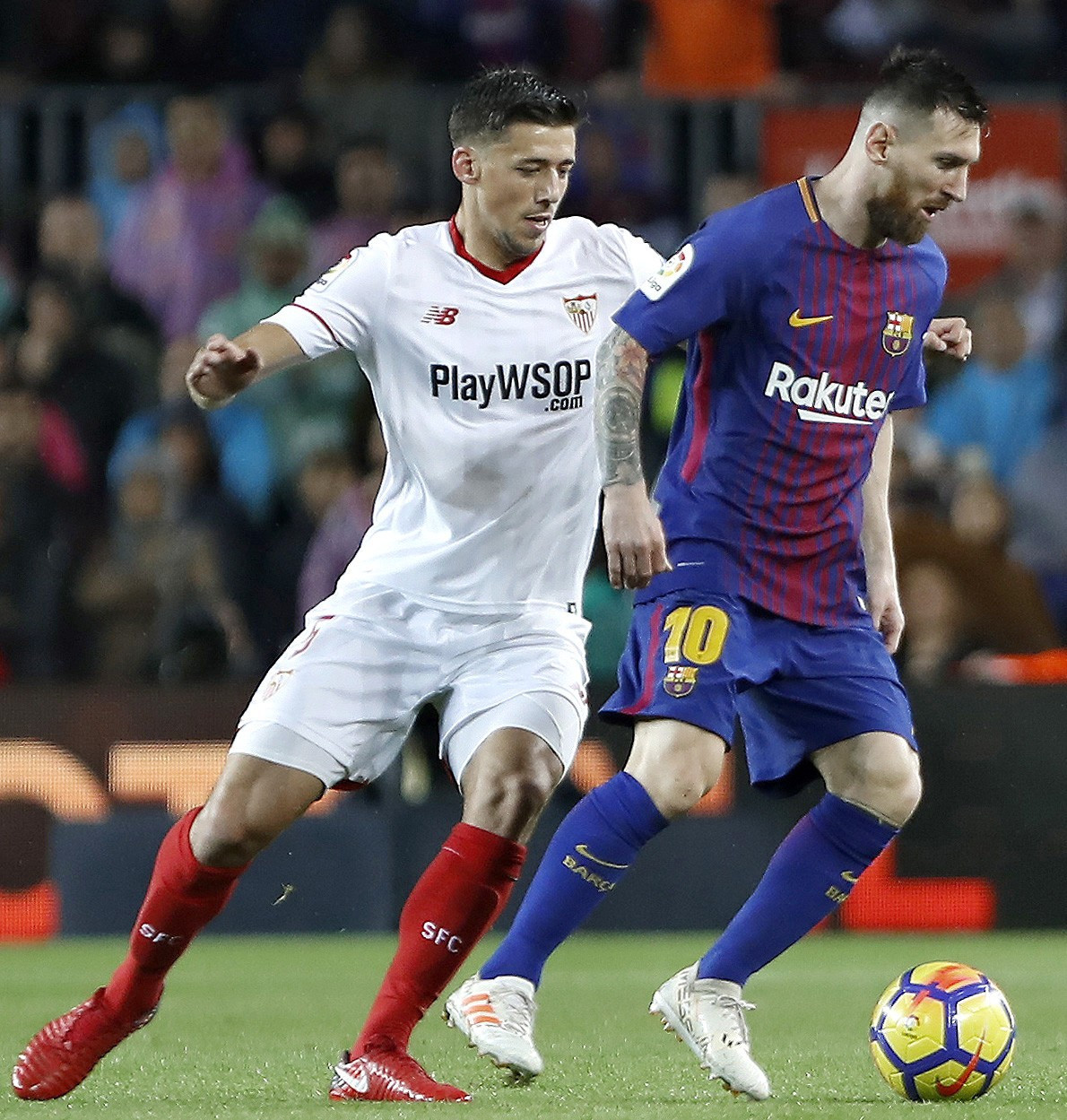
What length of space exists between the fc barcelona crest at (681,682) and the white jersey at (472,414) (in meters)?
0.39

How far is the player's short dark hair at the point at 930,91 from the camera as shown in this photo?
16.4 ft

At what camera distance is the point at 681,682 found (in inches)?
199

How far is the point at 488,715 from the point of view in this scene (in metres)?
5.12

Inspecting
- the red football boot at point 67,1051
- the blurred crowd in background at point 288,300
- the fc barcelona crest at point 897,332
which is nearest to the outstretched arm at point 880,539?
the fc barcelona crest at point 897,332

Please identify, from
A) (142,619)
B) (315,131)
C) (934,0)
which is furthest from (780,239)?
(934,0)

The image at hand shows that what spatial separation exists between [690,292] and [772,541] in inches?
22.9

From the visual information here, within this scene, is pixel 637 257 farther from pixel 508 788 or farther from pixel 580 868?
pixel 580 868

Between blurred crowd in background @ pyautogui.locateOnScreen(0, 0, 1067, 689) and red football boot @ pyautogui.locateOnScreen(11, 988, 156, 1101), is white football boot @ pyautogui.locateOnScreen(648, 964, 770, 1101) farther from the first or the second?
blurred crowd in background @ pyautogui.locateOnScreen(0, 0, 1067, 689)

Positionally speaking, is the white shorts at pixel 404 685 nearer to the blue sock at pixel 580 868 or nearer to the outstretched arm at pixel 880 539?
the blue sock at pixel 580 868

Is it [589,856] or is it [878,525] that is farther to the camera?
[878,525]

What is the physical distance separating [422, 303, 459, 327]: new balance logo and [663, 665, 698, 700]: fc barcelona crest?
0.94 m

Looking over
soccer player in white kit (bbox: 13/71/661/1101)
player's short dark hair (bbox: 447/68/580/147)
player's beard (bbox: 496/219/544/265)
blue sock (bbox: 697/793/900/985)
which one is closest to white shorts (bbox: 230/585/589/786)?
soccer player in white kit (bbox: 13/71/661/1101)

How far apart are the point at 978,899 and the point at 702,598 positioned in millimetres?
5147

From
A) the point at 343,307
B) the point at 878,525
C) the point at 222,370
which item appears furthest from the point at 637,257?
the point at 222,370
